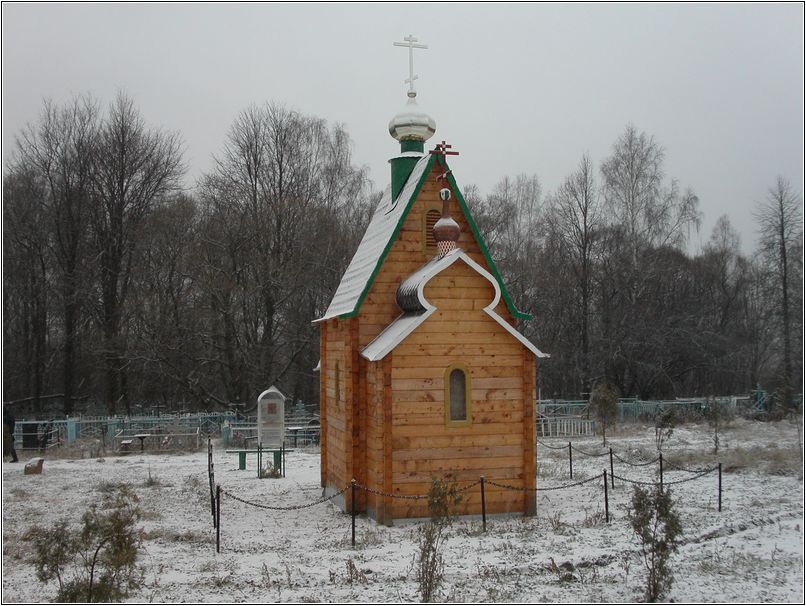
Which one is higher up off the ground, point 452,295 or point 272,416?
point 452,295

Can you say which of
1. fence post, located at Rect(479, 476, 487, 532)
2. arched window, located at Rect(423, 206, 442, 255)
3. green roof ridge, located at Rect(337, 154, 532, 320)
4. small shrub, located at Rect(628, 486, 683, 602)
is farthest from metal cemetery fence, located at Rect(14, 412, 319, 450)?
small shrub, located at Rect(628, 486, 683, 602)

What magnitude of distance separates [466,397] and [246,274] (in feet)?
62.5

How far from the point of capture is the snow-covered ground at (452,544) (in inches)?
300

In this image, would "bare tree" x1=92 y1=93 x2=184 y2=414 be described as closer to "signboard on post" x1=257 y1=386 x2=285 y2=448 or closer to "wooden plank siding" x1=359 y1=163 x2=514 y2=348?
"signboard on post" x1=257 y1=386 x2=285 y2=448

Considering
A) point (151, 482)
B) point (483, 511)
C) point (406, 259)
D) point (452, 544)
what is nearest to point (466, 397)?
point (483, 511)

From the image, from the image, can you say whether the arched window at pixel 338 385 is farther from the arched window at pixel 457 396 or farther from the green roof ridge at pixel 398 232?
the arched window at pixel 457 396

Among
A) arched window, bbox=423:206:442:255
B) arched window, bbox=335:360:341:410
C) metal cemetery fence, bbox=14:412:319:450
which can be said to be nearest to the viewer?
arched window, bbox=423:206:442:255

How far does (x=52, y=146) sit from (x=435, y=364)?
2291cm

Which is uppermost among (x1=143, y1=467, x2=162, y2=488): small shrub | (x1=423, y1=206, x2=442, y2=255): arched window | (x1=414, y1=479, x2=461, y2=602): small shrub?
(x1=423, y1=206, x2=442, y2=255): arched window

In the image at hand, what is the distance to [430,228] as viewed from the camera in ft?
38.7

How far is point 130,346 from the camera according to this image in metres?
26.8

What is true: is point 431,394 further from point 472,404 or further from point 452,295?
point 452,295

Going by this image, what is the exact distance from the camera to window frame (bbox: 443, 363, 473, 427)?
10823mm

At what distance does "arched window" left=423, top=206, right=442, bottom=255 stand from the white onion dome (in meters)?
1.85
